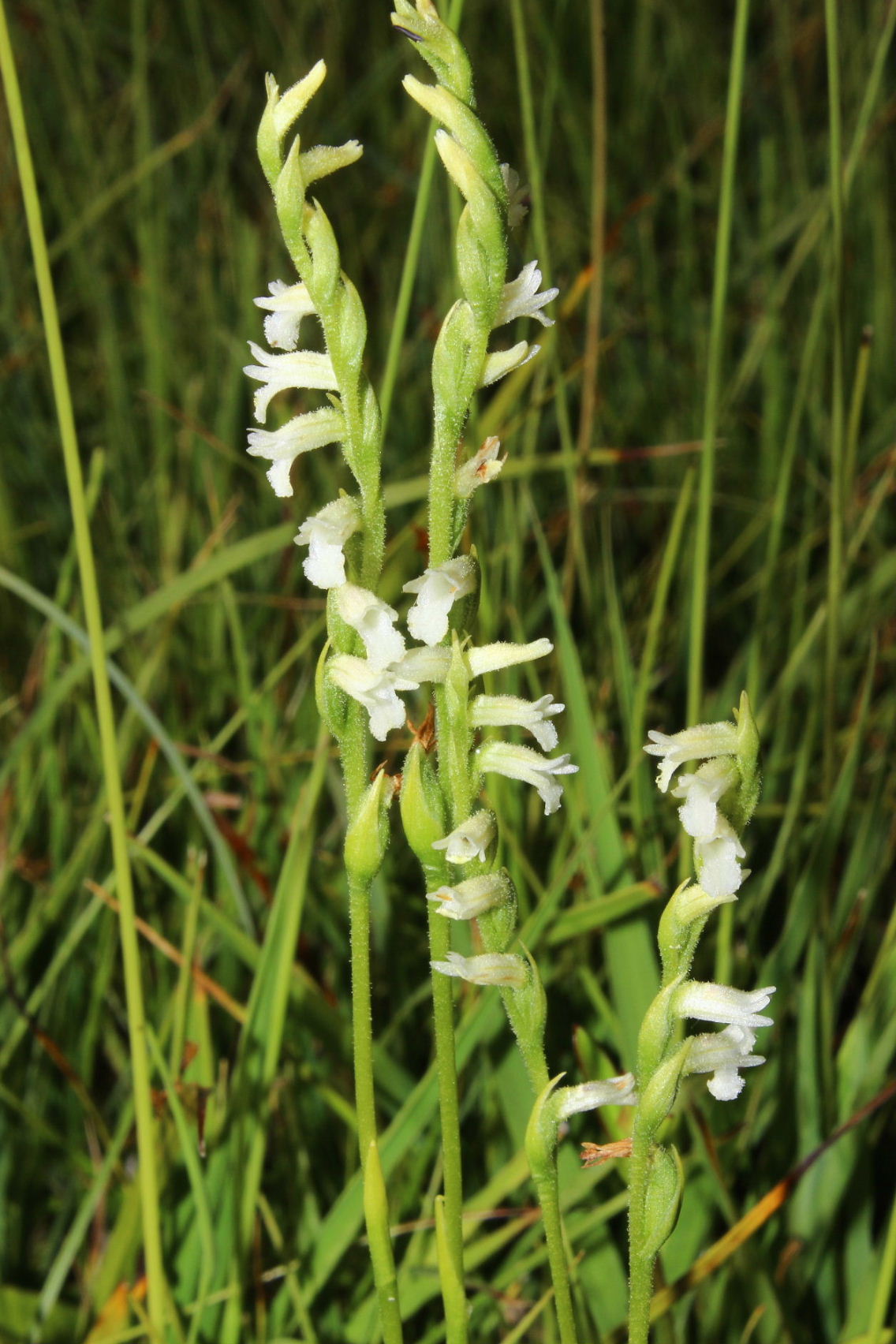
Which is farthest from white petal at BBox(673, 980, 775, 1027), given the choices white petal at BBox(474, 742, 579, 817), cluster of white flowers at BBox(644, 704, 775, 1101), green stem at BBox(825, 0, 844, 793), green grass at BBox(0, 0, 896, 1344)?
green stem at BBox(825, 0, 844, 793)

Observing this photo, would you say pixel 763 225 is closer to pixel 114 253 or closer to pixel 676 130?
pixel 676 130

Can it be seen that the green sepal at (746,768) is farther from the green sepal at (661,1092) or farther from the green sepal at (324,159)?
the green sepal at (324,159)

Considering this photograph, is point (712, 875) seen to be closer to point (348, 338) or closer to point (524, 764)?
point (524, 764)

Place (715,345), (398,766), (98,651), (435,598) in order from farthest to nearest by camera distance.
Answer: (398,766)
(715,345)
(98,651)
(435,598)

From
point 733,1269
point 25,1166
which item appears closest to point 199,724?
point 25,1166

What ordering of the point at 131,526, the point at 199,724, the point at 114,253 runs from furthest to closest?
1. the point at 114,253
2. the point at 131,526
3. the point at 199,724

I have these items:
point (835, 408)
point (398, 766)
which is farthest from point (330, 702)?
point (398, 766)
